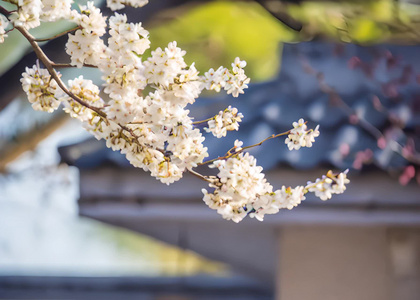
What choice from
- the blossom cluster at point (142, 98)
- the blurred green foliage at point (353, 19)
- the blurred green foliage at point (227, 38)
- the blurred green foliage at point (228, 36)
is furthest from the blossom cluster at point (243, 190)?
the blurred green foliage at point (227, 38)

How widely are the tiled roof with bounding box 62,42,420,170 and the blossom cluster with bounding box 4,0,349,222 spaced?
2.87 feet

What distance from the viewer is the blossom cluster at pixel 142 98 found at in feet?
3.43

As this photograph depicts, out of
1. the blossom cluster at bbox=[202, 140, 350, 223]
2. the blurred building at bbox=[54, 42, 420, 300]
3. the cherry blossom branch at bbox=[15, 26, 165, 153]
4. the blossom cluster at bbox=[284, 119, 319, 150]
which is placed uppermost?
the cherry blossom branch at bbox=[15, 26, 165, 153]

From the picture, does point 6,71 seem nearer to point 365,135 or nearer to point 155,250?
point 365,135

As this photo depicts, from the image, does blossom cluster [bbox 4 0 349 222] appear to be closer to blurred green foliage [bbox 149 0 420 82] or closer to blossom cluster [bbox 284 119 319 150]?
blossom cluster [bbox 284 119 319 150]

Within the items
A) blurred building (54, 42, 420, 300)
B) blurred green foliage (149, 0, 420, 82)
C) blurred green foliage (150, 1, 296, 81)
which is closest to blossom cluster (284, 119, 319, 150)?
blurred building (54, 42, 420, 300)

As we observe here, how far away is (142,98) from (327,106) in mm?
1361

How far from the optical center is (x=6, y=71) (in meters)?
1.79

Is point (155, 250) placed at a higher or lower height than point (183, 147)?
lower

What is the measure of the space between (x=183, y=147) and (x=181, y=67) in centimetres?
15

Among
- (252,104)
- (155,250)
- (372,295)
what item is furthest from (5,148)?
(155,250)

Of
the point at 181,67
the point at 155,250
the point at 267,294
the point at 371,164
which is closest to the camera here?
the point at 181,67

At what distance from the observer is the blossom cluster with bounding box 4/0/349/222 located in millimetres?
1045

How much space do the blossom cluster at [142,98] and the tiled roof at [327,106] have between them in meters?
0.87
